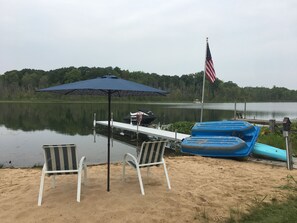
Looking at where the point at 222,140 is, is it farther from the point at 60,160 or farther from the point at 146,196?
the point at 60,160

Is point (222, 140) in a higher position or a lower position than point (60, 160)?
lower

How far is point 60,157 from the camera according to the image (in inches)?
175

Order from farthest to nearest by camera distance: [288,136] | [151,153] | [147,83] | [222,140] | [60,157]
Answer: [147,83] → [222,140] → [288,136] → [151,153] → [60,157]

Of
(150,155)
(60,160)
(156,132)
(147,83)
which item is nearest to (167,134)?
(156,132)

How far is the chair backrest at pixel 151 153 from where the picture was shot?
5.07 m

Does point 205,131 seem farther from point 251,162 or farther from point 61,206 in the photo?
point 61,206

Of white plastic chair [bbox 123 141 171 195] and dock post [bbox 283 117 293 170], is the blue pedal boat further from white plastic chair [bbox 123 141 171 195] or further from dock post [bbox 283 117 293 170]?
white plastic chair [bbox 123 141 171 195]

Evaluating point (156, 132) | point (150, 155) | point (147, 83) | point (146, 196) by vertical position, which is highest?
point (147, 83)

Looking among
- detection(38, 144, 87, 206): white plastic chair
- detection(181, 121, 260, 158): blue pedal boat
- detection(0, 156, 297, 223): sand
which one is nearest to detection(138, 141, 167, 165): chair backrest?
detection(0, 156, 297, 223): sand

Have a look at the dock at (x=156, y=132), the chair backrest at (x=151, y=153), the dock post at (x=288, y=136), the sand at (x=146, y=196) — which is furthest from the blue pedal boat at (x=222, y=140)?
the chair backrest at (x=151, y=153)

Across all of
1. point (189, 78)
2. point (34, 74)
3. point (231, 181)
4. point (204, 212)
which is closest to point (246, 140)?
point (231, 181)

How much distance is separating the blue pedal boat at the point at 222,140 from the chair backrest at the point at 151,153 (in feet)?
12.8

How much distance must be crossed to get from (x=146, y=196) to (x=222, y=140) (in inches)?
192

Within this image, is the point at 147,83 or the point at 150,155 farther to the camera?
the point at 147,83
